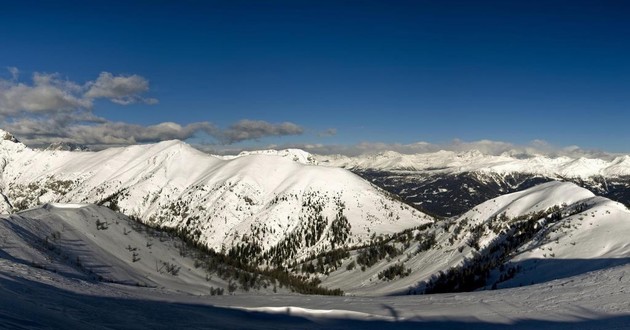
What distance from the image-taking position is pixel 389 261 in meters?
124

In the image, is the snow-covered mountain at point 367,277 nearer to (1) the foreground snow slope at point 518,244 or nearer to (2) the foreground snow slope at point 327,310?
(2) the foreground snow slope at point 327,310

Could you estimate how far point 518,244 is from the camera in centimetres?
8588

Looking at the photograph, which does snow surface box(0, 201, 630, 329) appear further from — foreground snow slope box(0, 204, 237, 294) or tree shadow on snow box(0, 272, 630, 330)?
foreground snow slope box(0, 204, 237, 294)

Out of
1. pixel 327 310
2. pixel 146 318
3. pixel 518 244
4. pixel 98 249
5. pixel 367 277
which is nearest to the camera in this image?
pixel 146 318

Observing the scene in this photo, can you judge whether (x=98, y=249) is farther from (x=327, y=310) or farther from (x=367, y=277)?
(x=367, y=277)

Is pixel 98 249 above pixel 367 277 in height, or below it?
above

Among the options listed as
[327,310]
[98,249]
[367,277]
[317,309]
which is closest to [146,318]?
[317,309]

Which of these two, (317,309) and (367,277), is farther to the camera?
(367,277)

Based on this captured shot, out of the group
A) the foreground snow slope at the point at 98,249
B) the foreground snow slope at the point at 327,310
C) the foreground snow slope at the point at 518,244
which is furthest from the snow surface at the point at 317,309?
the foreground snow slope at the point at 518,244

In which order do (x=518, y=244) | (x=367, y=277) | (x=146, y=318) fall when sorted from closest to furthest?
1. (x=146, y=318)
2. (x=518, y=244)
3. (x=367, y=277)

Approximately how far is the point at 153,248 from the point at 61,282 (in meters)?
52.7

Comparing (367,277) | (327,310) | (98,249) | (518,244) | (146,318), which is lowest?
(367,277)

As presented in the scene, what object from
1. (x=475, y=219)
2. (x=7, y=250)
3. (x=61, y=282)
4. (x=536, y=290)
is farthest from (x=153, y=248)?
(x=475, y=219)

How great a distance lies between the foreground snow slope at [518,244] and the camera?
5972 cm
